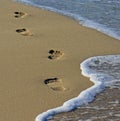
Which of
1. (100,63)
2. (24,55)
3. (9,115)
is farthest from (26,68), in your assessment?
(9,115)

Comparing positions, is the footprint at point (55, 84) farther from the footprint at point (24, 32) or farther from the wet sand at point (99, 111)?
the footprint at point (24, 32)

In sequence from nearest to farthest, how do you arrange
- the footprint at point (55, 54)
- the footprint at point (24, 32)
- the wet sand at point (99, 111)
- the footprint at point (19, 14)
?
the wet sand at point (99, 111), the footprint at point (55, 54), the footprint at point (24, 32), the footprint at point (19, 14)

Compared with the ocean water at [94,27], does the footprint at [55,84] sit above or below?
above

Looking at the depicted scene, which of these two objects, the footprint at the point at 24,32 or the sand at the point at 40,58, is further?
the footprint at the point at 24,32

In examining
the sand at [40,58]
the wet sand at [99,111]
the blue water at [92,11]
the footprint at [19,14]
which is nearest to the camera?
the wet sand at [99,111]

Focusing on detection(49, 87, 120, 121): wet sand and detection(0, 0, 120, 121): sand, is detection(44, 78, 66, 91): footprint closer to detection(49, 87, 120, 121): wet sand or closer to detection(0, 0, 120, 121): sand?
detection(0, 0, 120, 121): sand

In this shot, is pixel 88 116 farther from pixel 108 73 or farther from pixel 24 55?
pixel 24 55

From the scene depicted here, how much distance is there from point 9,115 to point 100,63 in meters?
1.95

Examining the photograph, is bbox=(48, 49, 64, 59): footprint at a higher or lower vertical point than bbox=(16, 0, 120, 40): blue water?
higher

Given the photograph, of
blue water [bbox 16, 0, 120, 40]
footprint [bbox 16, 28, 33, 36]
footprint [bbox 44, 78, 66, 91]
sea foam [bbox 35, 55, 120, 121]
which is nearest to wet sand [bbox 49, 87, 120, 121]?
sea foam [bbox 35, 55, 120, 121]

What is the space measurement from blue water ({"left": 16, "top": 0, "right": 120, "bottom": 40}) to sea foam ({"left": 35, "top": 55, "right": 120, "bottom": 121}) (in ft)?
4.30

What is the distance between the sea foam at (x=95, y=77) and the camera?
14.2 ft

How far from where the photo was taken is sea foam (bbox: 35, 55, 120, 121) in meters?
4.32

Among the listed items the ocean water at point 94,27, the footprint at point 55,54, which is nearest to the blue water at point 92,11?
the ocean water at point 94,27
